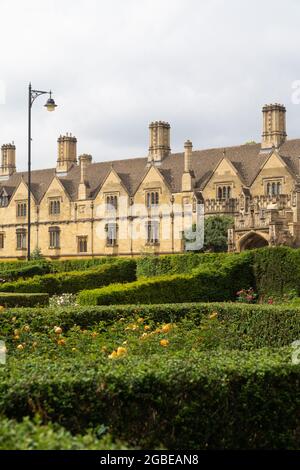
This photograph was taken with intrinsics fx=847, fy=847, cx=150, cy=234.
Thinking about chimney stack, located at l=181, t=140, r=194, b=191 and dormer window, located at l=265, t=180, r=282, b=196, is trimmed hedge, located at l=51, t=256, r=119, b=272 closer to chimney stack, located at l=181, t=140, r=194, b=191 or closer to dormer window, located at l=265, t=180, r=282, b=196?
dormer window, located at l=265, t=180, r=282, b=196

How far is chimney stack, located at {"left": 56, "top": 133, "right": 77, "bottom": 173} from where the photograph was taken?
74750 mm

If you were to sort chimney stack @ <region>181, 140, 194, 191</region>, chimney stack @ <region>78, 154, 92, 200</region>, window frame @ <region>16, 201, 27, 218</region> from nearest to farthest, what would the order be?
1. chimney stack @ <region>181, 140, 194, 191</region>
2. chimney stack @ <region>78, 154, 92, 200</region>
3. window frame @ <region>16, 201, 27, 218</region>

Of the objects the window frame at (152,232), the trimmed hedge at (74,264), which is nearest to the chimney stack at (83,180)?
the window frame at (152,232)

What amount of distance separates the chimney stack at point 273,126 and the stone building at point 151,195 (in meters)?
0.07

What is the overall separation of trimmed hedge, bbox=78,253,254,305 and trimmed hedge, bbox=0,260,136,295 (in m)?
4.00

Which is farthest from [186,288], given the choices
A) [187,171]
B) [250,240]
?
[187,171]

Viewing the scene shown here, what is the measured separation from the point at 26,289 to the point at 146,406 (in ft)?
68.2

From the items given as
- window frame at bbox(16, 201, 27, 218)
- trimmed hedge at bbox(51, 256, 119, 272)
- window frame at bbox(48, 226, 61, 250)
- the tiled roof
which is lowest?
trimmed hedge at bbox(51, 256, 119, 272)

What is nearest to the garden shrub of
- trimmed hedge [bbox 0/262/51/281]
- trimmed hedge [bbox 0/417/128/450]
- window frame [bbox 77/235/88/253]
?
trimmed hedge [bbox 0/262/51/281]

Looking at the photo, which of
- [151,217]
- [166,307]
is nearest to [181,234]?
[151,217]

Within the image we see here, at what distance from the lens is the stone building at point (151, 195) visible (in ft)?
189

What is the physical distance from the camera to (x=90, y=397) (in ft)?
27.3

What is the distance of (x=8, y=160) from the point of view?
80062mm

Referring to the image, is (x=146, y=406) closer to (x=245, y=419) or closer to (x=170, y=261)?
(x=245, y=419)
